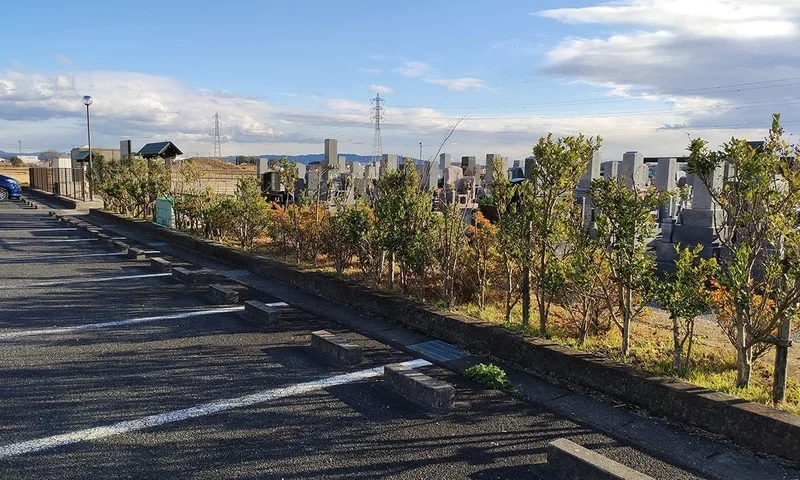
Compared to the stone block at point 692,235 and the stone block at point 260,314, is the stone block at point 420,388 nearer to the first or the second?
the stone block at point 260,314

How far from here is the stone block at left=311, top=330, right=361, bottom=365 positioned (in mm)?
→ 5227

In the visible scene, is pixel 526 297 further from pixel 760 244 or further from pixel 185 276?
pixel 185 276

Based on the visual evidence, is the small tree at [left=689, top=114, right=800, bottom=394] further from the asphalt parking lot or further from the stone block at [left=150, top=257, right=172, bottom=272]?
the stone block at [left=150, top=257, right=172, bottom=272]

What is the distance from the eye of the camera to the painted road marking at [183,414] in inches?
140

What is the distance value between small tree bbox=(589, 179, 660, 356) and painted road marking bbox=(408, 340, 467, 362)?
1.53 m

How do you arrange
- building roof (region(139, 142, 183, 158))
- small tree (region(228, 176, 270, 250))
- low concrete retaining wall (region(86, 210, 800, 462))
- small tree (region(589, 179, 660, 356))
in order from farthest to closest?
building roof (region(139, 142, 183, 158)) → small tree (region(228, 176, 270, 250)) → small tree (region(589, 179, 660, 356)) → low concrete retaining wall (region(86, 210, 800, 462))

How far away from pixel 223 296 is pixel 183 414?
3709 mm

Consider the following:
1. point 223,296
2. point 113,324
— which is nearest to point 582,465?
point 113,324

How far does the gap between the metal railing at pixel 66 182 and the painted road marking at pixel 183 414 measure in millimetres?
26797

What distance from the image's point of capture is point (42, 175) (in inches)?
1448

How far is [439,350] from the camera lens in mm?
5555

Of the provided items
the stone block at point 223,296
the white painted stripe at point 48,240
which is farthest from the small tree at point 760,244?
the white painted stripe at point 48,240

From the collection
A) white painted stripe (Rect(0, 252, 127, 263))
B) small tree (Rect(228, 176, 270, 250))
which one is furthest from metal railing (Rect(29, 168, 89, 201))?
small tree (Rect(228, 176, 270, 250))

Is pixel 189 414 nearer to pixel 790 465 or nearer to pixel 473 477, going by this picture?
pixel 473 477
